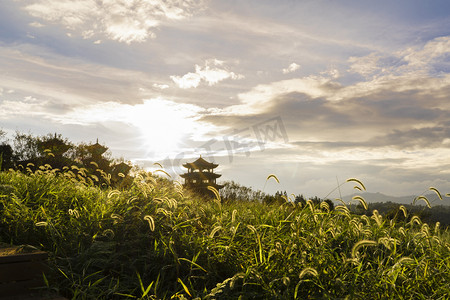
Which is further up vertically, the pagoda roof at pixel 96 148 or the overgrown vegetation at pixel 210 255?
the pagoda roof at pixel 96 148

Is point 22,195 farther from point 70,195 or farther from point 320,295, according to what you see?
point 320,295

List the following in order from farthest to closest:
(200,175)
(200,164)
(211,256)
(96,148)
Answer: (200,175)
(200,164)
(96,148)
(211,256)

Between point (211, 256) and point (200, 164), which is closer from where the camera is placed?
point (211, 256)

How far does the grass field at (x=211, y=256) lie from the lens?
3924 mm

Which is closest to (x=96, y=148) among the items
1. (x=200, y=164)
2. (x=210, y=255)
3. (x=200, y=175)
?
(x=200, y=164)

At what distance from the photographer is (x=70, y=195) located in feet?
22.6

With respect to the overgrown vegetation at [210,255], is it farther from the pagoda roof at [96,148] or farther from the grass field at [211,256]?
the pagoda roof at [96,148]

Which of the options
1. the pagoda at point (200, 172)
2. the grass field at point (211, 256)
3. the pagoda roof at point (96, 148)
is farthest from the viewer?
the pagoda at point (200, 172)

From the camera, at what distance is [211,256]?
4.75 metres

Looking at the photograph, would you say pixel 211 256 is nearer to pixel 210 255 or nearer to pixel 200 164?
pixel 210 255

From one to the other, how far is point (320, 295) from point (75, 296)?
2.74 m

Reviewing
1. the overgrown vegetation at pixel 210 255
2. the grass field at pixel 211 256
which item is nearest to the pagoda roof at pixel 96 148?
the overgrown vegetation at pixel 210 255

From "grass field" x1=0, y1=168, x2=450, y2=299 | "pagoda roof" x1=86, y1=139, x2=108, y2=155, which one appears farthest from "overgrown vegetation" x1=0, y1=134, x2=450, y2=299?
"pagoda roof" x1=86, y1=139, x2=108, y2=155

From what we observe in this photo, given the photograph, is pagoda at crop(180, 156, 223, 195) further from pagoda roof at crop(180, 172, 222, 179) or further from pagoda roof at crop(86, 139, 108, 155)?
pagoda roof at crop(86, 139, 108, 155)
